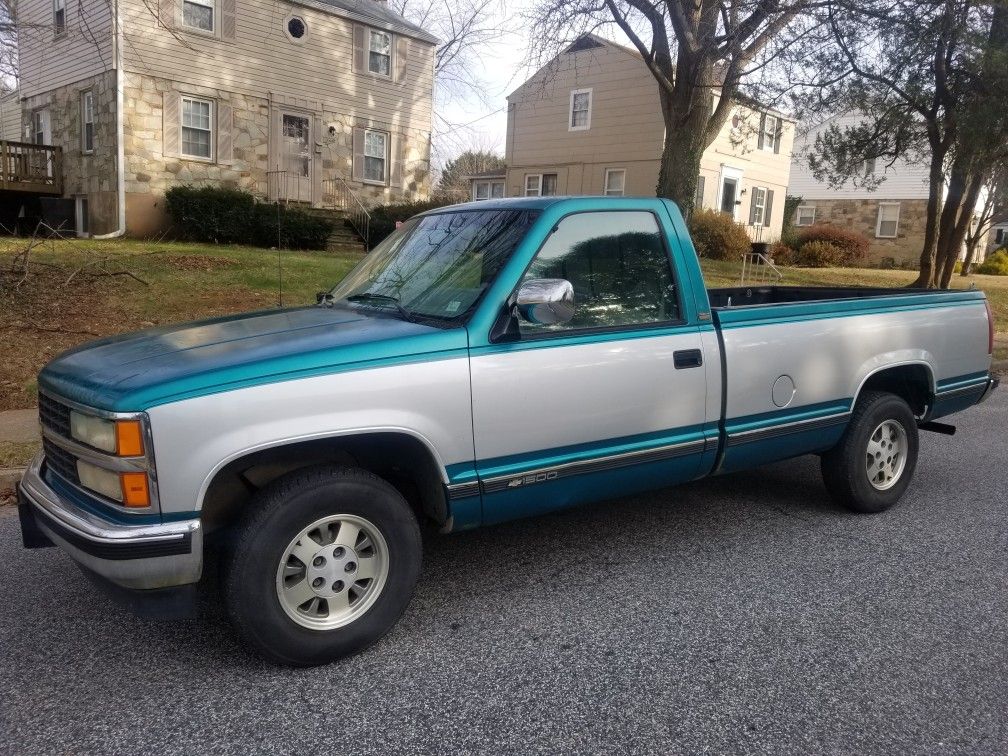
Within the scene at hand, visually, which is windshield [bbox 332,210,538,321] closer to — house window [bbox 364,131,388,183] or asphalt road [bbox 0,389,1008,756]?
asphalt road [bbox 0,389,1008,756]

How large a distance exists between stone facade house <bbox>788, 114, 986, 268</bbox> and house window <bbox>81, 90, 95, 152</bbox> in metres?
27.3

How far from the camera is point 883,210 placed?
1463 inches

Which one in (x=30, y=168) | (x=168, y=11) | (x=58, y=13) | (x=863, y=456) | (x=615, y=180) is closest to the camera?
(x=863, y=456)

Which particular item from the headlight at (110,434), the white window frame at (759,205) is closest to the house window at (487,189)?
the white window frame at (759,205)

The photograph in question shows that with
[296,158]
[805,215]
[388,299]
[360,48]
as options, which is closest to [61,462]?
[388,299]

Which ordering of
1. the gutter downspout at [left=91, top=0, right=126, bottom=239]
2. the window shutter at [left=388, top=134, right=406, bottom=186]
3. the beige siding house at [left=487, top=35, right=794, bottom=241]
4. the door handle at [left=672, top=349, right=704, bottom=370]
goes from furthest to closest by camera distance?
the beige siding house at [left=487, top=35, right=794, bottom=241], the window shutter at [left=388, top=134, right=406, bottom=186], the gutter downspout at [left=91, top=0, right=126, bottom=239], the door handle at [left=672, top=349, right=704, bottom=370]

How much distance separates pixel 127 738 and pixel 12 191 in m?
20.8

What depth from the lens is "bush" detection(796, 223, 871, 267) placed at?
31.6 m

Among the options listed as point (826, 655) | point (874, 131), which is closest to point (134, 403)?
point (826, 655)

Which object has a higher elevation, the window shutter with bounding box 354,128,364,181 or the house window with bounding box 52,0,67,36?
the house window with bounding box 52,0,67,36

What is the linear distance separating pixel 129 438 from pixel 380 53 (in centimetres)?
2179

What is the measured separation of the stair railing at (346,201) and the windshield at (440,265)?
679 inches

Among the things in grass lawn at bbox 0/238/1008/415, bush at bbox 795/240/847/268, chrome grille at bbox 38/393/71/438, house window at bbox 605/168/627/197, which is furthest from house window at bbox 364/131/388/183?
chrome grille at bbox 38/393/71/438

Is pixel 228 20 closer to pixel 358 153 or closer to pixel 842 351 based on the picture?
pixel 358 153
